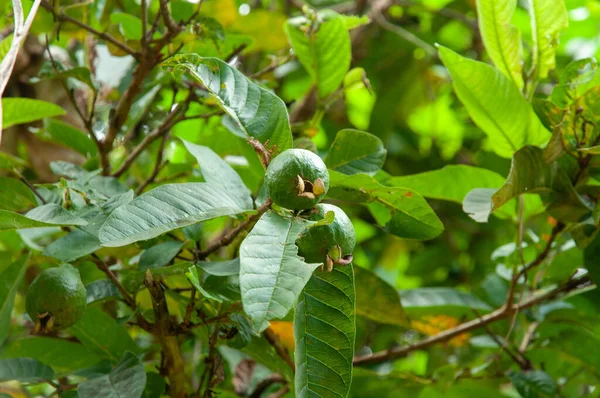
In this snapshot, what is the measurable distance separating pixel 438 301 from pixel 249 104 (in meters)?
0.64

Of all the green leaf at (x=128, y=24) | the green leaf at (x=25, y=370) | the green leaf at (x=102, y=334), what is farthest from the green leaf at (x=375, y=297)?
the green leaf at (x=128, y=24)

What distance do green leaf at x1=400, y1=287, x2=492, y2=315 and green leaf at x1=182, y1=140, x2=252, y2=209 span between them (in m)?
0.52

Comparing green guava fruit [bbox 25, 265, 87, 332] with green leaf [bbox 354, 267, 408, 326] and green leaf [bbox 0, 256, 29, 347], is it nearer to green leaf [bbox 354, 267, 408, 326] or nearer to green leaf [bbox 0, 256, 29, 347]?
green leaf [bbox 0, 256, 29, 347]

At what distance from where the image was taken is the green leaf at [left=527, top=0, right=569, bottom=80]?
916mm

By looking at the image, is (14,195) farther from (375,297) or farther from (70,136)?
(375,297)

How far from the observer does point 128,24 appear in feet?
3.67

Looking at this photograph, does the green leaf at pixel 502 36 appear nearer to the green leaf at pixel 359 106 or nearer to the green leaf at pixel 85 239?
the green leaf at pixel 85 239

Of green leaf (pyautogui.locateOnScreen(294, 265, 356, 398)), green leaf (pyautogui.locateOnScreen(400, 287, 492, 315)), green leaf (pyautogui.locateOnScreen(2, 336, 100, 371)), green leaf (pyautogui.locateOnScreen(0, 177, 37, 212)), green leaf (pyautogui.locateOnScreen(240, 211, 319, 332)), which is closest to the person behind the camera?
green leaf (pyautogui.locateOnScreen(240, 211, 319, 332))

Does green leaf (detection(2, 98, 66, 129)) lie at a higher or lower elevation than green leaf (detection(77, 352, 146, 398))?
higher

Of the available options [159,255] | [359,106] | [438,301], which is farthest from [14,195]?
[359,106]

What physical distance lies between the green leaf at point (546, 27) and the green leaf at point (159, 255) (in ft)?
1.84

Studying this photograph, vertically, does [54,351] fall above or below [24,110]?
below

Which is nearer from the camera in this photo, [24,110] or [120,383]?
[120,383]

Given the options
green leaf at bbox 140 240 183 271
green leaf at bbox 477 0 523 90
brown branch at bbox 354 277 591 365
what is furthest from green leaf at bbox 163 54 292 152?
brown branch at bbox 354 277 591 365
